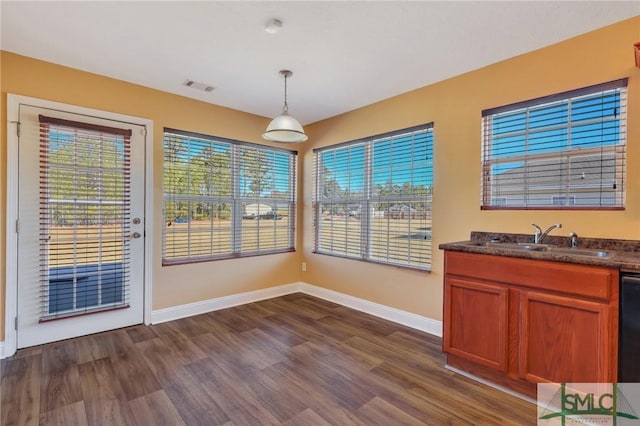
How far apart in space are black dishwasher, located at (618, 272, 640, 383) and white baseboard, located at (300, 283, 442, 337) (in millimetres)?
1522

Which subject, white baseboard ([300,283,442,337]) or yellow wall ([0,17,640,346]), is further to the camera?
white baseboard ([300,283,442,337])

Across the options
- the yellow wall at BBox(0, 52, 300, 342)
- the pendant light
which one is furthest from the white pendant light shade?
the yellow wall at BBox(0, 52, 300, 342)

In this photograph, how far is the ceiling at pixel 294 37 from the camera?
6.70 ft

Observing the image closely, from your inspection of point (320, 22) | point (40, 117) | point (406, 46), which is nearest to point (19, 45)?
point (40, 117)

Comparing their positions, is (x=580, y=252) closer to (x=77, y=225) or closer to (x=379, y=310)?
(x=379, y=310)

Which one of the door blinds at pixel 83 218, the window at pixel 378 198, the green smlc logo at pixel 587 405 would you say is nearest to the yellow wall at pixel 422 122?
the window at pixel 378 198

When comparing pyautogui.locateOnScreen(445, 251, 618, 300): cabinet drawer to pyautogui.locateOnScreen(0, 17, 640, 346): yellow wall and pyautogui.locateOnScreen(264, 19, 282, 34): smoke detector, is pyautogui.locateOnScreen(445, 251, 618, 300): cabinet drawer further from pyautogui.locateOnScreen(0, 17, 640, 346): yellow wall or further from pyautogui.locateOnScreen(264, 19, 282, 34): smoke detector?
pyautogui.locateOnScreen(264, 19, 282, 34): smoke detector

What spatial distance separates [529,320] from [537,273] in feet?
1.07

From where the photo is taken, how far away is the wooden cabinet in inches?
69.7

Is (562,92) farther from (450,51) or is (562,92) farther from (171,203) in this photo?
(171,203)

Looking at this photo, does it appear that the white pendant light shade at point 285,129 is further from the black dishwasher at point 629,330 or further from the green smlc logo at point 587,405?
the green smlc logo at point 587,405

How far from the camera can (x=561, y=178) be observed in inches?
96.1

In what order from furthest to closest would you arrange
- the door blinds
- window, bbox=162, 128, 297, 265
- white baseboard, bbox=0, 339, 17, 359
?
window, bbox=162, 128, 297, 265
the door blinds
white baseboard, bbox=0, 339, 17, 359

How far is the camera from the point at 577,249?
2221mm
